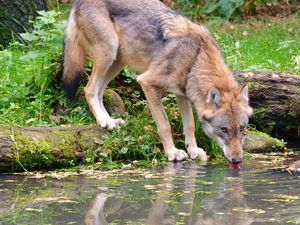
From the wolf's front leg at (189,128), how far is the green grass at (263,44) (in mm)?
1583

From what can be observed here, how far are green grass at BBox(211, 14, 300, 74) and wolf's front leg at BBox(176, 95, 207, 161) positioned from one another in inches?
62.3

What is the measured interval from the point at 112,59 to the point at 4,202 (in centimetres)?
292

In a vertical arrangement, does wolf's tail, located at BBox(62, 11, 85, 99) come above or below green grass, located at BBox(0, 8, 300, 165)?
above

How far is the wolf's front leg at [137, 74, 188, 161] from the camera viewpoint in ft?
27.1

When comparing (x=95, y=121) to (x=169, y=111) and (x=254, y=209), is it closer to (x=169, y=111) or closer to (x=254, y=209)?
(x=169, y=111)

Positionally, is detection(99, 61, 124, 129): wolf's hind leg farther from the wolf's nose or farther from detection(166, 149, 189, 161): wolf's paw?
the wolf's nose

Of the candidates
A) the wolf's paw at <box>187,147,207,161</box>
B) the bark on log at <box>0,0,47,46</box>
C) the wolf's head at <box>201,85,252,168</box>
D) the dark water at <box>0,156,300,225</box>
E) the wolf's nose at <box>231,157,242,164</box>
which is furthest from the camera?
the bark on log at <box>0,0,47,46</box>

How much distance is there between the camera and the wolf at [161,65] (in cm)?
783

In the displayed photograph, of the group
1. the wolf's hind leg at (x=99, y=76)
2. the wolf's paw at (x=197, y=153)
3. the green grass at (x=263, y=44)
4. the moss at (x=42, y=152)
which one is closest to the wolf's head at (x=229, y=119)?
the wolf's paw at (x=197, y=153)

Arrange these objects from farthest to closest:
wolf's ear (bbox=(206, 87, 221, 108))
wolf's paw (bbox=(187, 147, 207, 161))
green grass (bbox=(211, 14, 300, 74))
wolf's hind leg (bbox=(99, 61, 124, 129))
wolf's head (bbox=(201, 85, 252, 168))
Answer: green grass (bbox=(211, 14, 300, 74)), wolf's hind leg (bbox=(99, 61, 124, 129)), wolf's paw (bbox=(187, 147, 207, 161)), wolf's ear (bbox=(206, 87, 221, 108)), wolf's head (bbox=(201, 85, 252, 168))

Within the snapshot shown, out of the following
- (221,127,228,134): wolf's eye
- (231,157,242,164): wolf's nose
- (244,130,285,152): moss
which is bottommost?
(244,130,285,152): moss

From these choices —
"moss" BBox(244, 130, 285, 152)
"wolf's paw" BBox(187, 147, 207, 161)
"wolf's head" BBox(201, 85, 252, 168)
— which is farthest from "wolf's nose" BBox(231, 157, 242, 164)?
"moss" BBox(244, 130, 285, 152)

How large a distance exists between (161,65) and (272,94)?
1502 millimetres

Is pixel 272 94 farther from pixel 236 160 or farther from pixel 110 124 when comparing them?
pixel 110 124
